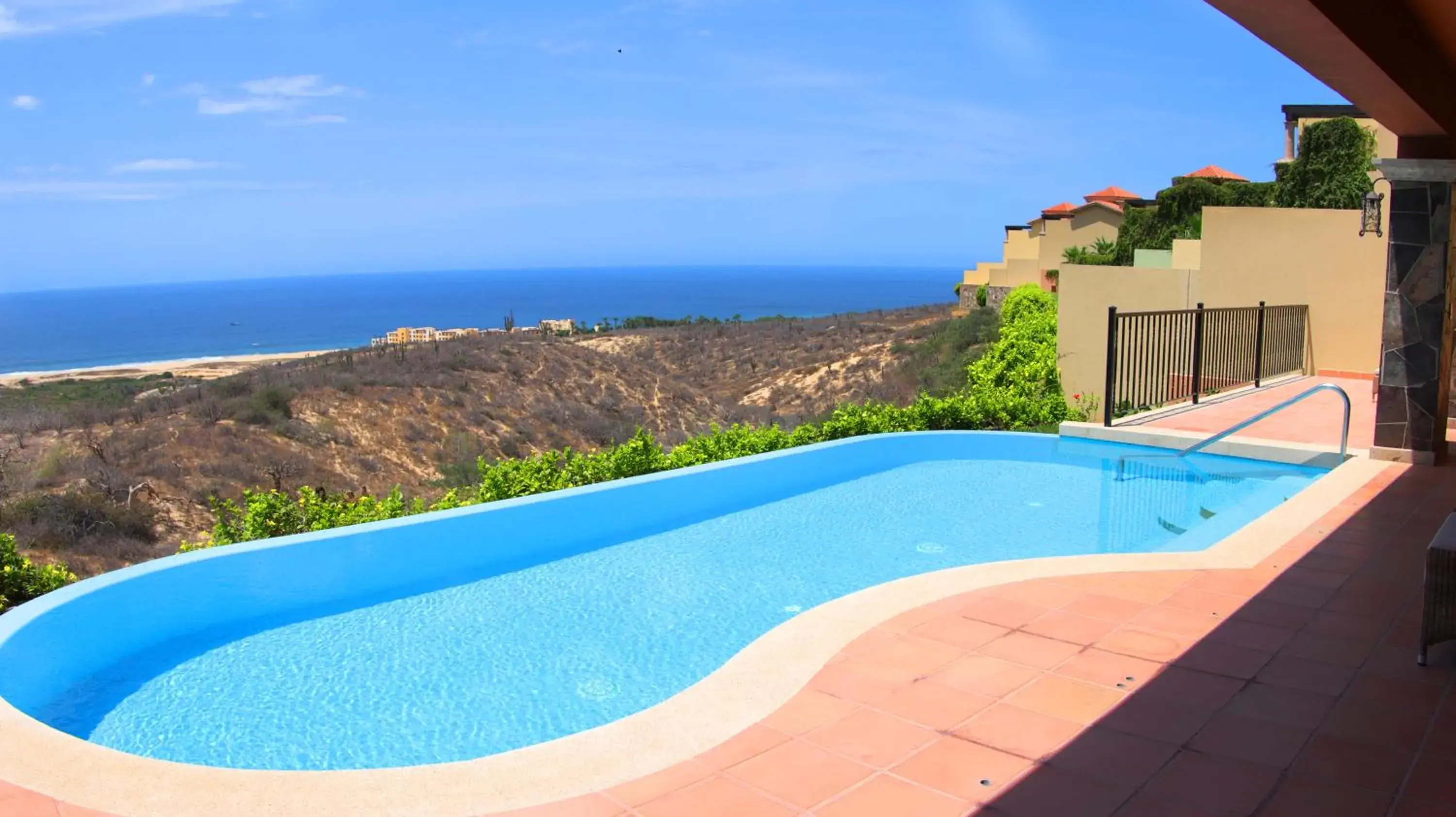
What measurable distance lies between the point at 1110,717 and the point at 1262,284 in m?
11.8

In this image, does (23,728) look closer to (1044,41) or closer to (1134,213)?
(1044,41)

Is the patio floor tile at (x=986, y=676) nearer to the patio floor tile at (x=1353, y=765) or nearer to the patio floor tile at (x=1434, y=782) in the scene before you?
the patio floor tile at (x=1353, y=765)

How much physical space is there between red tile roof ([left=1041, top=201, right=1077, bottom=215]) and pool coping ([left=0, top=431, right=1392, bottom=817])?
3665 cm

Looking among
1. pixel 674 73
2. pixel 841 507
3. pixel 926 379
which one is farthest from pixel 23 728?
pixel 674 73

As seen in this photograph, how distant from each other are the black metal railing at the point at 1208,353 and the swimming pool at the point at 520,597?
334 centimetres

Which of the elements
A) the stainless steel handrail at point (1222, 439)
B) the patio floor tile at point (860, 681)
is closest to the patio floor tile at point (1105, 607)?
the patio floor tile at point (860, 681)

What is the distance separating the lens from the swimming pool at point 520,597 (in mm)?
4668

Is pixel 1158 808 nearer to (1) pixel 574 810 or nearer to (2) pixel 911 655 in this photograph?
(2) pixel 911 655

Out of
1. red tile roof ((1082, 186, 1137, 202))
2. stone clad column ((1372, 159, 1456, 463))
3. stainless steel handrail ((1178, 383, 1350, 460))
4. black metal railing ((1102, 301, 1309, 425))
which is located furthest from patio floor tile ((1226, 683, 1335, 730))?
red tile roof ((1082, 186, 1137, 202))

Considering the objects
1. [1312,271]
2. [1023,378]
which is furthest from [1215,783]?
[1312,271]

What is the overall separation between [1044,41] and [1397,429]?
39.3ft

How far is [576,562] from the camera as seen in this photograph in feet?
23.4

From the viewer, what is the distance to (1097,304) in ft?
46.0

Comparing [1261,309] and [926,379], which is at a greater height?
[1261,309]
